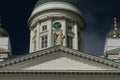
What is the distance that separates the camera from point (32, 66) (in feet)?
148

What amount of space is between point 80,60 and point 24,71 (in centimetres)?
532

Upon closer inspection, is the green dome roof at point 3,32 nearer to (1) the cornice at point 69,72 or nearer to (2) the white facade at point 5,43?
(2) the white facade at point 5,43

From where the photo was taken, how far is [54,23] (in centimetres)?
6156

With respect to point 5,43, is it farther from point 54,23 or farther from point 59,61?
point 59,61

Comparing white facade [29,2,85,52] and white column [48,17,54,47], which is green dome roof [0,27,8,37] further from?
white column [48,17,54,47]

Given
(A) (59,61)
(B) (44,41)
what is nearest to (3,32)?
(B) (44,41)

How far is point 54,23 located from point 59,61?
16.7 m

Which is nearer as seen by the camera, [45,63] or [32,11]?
[45,63]

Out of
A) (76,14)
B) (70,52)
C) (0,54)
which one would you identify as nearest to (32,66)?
(70,52)

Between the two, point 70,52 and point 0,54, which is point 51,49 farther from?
point 0,54

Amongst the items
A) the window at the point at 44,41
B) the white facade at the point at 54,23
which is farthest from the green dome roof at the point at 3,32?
the window at the point at 44,41

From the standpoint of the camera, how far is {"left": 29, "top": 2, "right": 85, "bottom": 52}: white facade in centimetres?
6086

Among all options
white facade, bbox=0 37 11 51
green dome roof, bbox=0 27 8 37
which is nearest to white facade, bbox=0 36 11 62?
white facade, bbox=0 37 11 51

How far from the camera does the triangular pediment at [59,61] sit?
148 feet
